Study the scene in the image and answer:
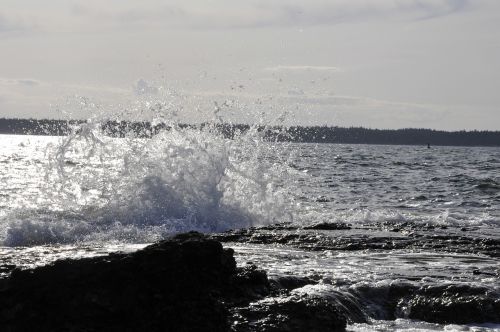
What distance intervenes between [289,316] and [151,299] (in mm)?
1205

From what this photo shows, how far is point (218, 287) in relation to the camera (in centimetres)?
689

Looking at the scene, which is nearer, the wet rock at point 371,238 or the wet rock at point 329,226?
the wet rock at point 371,238

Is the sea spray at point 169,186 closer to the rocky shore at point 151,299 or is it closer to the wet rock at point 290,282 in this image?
the wet rock at point 290,282

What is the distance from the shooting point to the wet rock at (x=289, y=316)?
648 cm

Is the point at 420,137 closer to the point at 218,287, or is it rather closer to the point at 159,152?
the point at 159,152

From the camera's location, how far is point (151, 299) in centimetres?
630

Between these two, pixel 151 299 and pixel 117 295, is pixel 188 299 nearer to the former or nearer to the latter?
pixel 151 299

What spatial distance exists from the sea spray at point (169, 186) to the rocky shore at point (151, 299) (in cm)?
839

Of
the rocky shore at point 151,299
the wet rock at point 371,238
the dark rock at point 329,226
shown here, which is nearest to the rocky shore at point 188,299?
the rocky shore at point 151,299

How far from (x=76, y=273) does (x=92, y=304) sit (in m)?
0.34

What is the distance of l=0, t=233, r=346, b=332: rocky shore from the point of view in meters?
6.14

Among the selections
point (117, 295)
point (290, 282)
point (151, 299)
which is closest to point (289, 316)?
point (151, 299)

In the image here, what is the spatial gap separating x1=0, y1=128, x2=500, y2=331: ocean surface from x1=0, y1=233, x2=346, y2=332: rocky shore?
45 cm

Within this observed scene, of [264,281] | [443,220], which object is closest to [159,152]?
[443,220]
